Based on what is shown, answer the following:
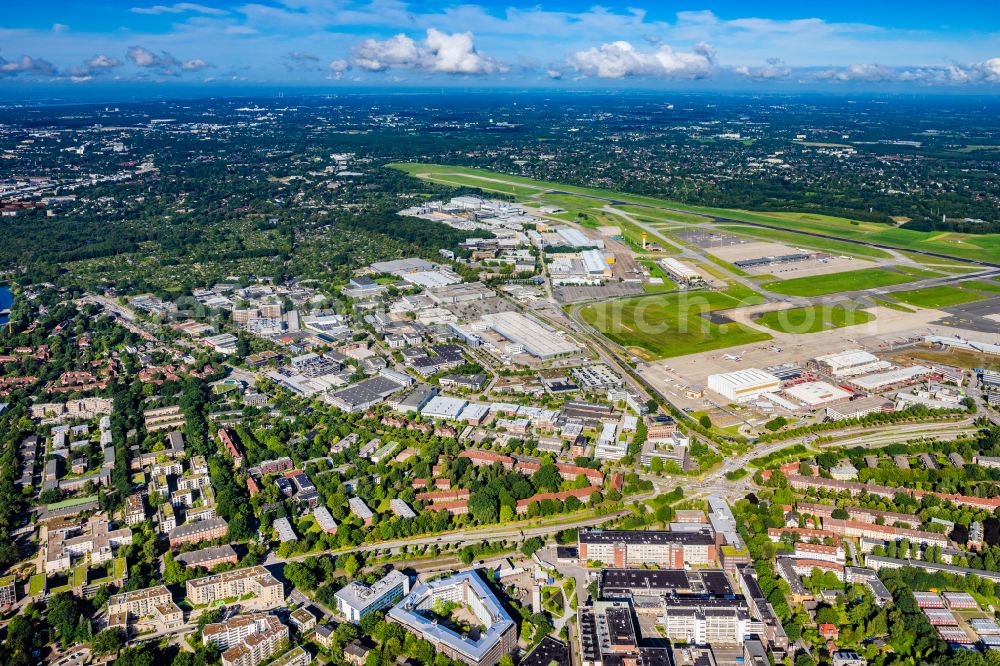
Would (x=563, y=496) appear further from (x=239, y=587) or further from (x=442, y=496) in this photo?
(x=239, y=587)

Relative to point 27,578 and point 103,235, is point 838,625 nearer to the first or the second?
point 27,578

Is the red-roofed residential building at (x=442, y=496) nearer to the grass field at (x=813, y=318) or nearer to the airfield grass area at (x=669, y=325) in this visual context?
the airfield grass area at (x=669, y=325)

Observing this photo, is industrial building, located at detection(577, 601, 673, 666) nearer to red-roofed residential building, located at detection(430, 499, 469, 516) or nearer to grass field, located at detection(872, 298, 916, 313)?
red-roofed residential building, located at detection(430, 499, 469, 516)

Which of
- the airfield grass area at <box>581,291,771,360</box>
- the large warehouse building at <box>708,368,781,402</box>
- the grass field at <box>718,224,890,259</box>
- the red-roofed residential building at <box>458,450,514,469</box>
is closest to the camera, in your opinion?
the red-roofed residential building at <box>458,450,514,469</box>

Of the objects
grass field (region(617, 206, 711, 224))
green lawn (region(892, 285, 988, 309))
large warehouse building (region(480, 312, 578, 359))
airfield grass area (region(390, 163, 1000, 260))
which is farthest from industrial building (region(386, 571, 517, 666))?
grass field (region(617, 206, 711, 224))

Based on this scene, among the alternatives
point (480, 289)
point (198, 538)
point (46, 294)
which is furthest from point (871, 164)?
point (198, 538)

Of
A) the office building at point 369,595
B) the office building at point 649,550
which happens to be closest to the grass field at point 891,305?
the office building at point 649,550

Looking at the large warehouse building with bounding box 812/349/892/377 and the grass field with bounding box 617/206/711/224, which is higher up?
the grass field with bounding box 617/206/711/224
